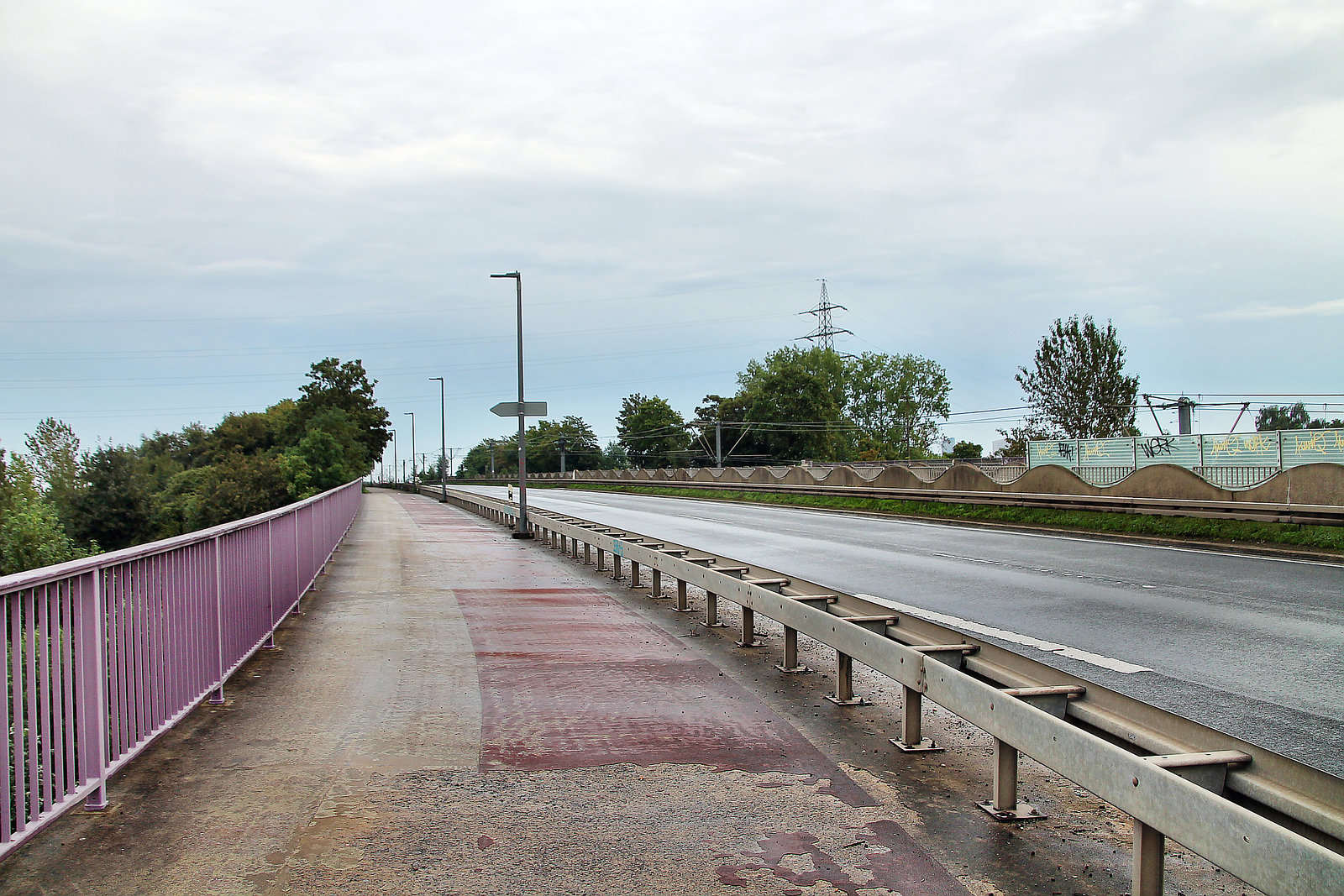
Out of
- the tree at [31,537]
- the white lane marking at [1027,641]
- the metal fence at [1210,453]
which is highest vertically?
the metal fence at [1210,453]

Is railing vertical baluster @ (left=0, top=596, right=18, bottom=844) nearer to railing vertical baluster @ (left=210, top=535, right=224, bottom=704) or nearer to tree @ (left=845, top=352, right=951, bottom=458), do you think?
railing vertical baluster @ (left=210, top=535, right=224, bottom=704)

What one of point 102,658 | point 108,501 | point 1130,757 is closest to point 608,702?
point 102,658

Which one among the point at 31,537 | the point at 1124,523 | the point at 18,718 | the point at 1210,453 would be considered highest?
the point at 1210,453

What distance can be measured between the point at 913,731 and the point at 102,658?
4192 mm

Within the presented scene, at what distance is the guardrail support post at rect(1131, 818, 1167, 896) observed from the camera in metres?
3.48

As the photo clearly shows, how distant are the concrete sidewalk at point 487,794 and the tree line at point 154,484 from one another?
6244 cm

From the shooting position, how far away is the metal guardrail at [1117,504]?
16.3 m

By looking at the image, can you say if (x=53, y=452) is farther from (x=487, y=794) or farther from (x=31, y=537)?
(x=487, y=794)

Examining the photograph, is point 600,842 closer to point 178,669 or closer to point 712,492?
point 178,669

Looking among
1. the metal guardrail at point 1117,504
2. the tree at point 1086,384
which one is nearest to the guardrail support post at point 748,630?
the metal guardrail at point 1117,504

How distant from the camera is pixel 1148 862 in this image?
351 centimetres

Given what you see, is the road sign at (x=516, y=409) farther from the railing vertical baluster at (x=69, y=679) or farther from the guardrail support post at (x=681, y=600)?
the railing vertical baluster at (x=69, y=679)

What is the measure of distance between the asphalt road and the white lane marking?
30mm

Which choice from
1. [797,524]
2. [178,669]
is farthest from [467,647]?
[797,524]
